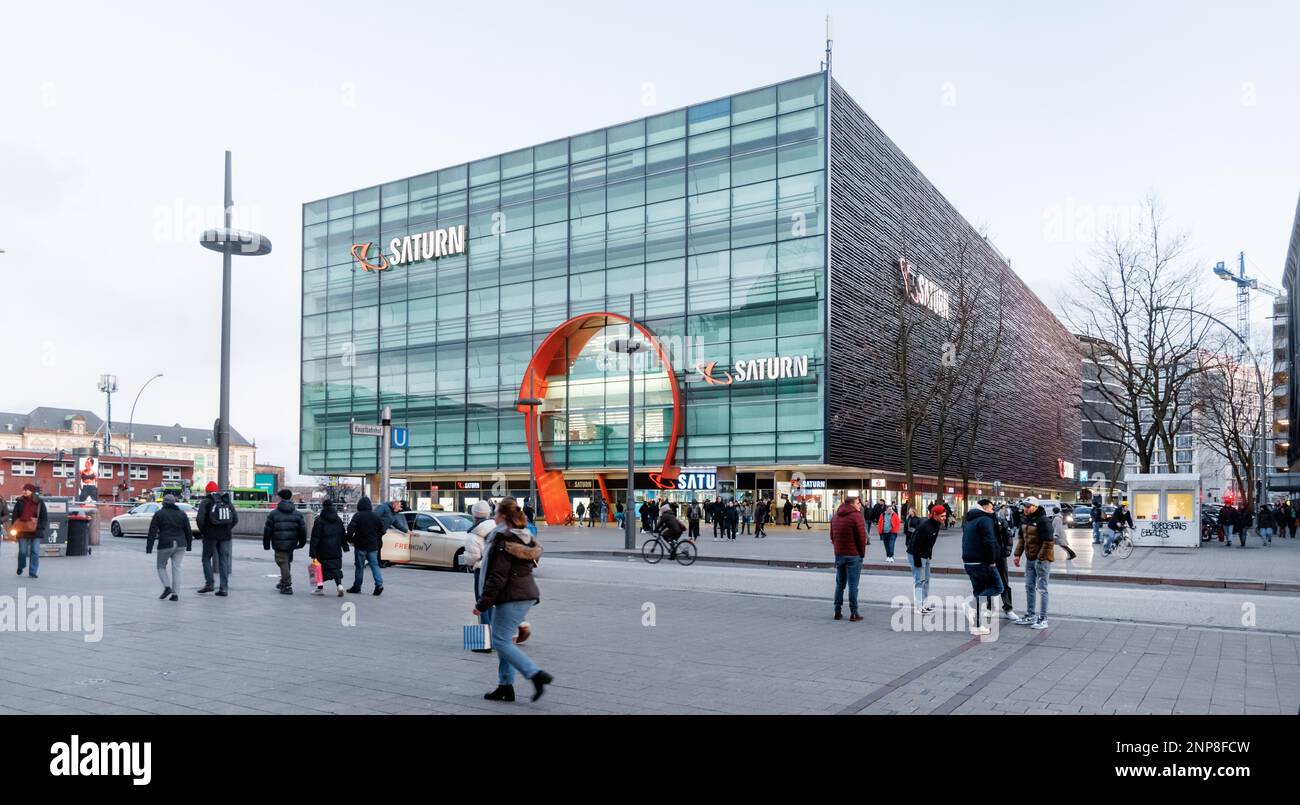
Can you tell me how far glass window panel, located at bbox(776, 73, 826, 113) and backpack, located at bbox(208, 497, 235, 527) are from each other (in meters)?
40.1

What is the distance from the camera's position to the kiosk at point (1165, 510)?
34.6m

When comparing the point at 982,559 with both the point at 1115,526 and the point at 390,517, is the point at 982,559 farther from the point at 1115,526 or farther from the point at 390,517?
the point at 1115,526

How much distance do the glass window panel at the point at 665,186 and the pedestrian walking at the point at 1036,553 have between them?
42.4 metres

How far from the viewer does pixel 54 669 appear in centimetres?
865

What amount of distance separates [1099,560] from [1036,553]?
16893 mm

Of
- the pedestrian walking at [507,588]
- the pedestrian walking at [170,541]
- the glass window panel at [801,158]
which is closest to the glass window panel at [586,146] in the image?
the glass window panel at [801,158]

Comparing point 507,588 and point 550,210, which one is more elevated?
point 550,210

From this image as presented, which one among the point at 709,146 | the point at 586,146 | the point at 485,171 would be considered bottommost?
the point at 709,146

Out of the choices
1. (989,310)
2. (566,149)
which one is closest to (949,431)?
(989,310)

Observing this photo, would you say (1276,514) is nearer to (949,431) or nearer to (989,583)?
(949,431)

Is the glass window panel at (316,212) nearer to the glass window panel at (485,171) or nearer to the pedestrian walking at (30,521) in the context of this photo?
the glass window panel at (485,171)

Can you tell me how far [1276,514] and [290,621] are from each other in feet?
187

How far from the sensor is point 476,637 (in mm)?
9961

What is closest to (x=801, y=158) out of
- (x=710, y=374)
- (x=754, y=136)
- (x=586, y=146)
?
(x=754, y=136)
